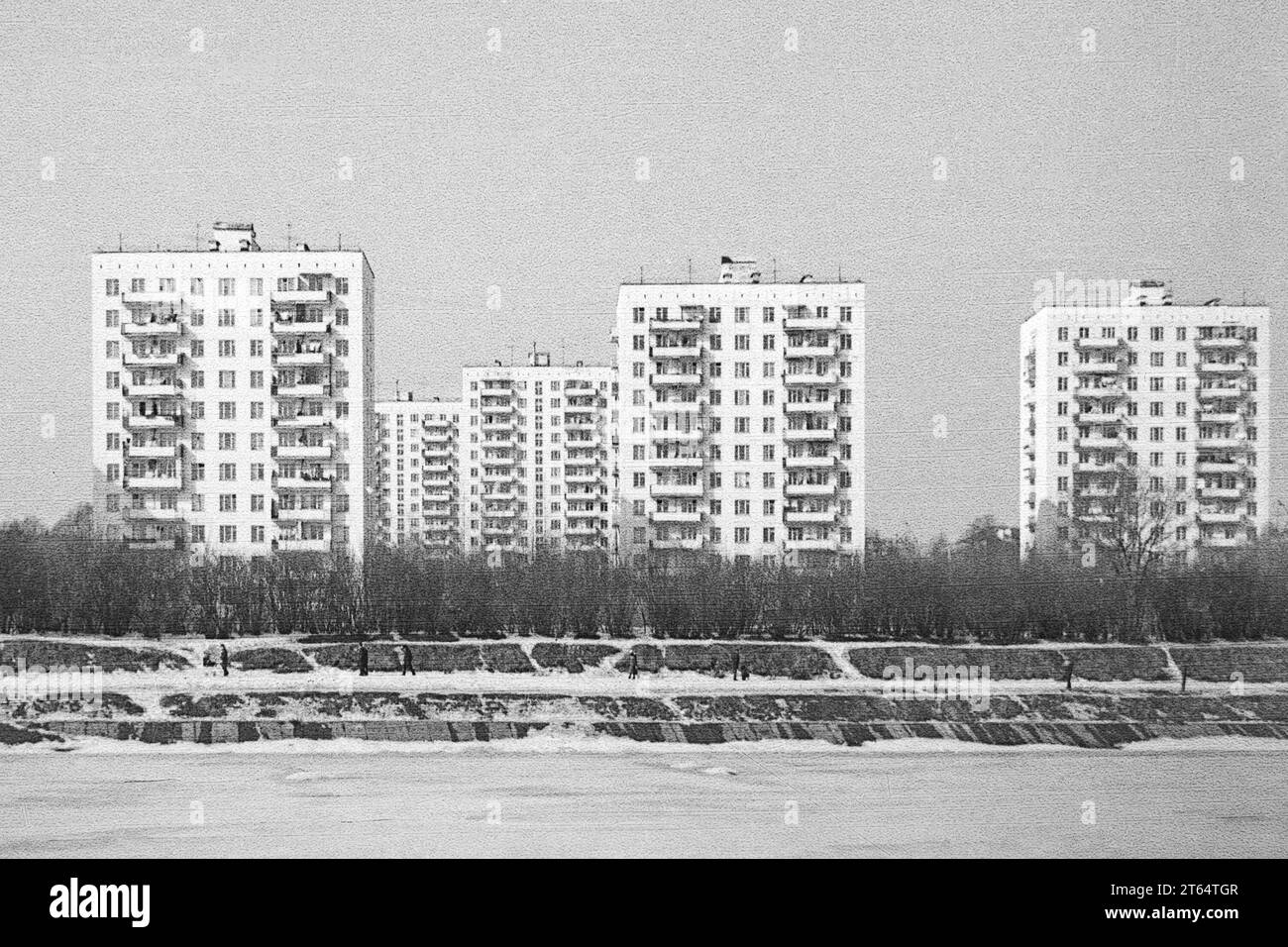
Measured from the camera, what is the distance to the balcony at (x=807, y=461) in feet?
51.9

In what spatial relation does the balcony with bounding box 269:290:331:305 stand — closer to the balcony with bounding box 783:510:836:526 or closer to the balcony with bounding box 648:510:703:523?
the balcony with bounding box 648:510:703:523

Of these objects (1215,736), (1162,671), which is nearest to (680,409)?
(1162,671)

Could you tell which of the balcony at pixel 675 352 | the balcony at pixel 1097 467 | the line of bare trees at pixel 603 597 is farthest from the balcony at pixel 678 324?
the balcony at pixel 1097 467

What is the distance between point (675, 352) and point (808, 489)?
2.80 metres

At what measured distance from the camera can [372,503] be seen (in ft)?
54.5

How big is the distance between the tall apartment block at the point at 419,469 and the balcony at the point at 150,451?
1345 centimetres

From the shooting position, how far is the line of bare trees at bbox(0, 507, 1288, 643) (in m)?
10.1

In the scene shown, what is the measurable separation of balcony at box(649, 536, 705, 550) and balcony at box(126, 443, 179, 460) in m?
6.54

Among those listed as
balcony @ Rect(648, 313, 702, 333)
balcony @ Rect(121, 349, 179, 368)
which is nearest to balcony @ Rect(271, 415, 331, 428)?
balcony @ Rect(121, 349, 179, 368)

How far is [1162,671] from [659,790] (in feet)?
17.4

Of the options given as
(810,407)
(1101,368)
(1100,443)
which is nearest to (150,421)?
(810,407)

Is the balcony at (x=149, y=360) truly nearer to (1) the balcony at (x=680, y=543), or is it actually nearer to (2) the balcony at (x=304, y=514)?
(2) the balcony at (x=304, y=514)
